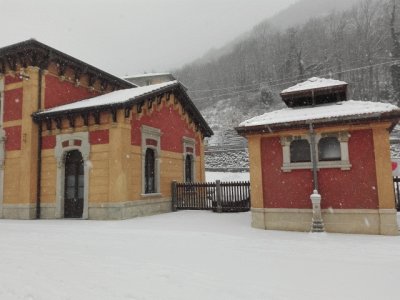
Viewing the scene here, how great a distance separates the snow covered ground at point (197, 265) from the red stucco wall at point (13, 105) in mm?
6518

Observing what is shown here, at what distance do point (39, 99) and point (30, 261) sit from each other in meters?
9.34

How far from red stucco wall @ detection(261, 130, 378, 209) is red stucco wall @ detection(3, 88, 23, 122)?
10572mm

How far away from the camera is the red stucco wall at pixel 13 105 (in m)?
13.6

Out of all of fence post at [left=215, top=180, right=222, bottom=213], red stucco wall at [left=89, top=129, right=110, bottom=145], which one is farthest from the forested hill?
red stucco wall at [left=89, top=129, right=110, bottom=145]

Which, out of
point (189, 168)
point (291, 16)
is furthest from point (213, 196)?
point (291, 16)

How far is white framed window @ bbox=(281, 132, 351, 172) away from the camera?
8.62 m

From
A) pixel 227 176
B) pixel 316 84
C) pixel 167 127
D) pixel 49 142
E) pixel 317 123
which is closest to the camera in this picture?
pixel 317 123

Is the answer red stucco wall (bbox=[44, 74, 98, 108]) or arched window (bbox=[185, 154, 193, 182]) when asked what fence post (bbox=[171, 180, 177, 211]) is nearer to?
arched window (bbox=[185, 154, 193, 182])

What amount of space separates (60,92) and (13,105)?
199 cm

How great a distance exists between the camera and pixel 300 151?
9156 millimetres

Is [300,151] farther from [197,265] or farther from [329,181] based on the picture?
[197,265]

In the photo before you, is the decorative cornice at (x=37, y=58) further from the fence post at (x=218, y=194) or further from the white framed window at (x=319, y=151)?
the white framed window at (x=319, y=151)

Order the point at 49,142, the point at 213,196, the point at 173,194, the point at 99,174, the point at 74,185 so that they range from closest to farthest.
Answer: the point at 99,174
the point at 74,185
the point at 49,142
the point at 213,196
the point at 173,194

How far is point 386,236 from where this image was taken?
7.88m
